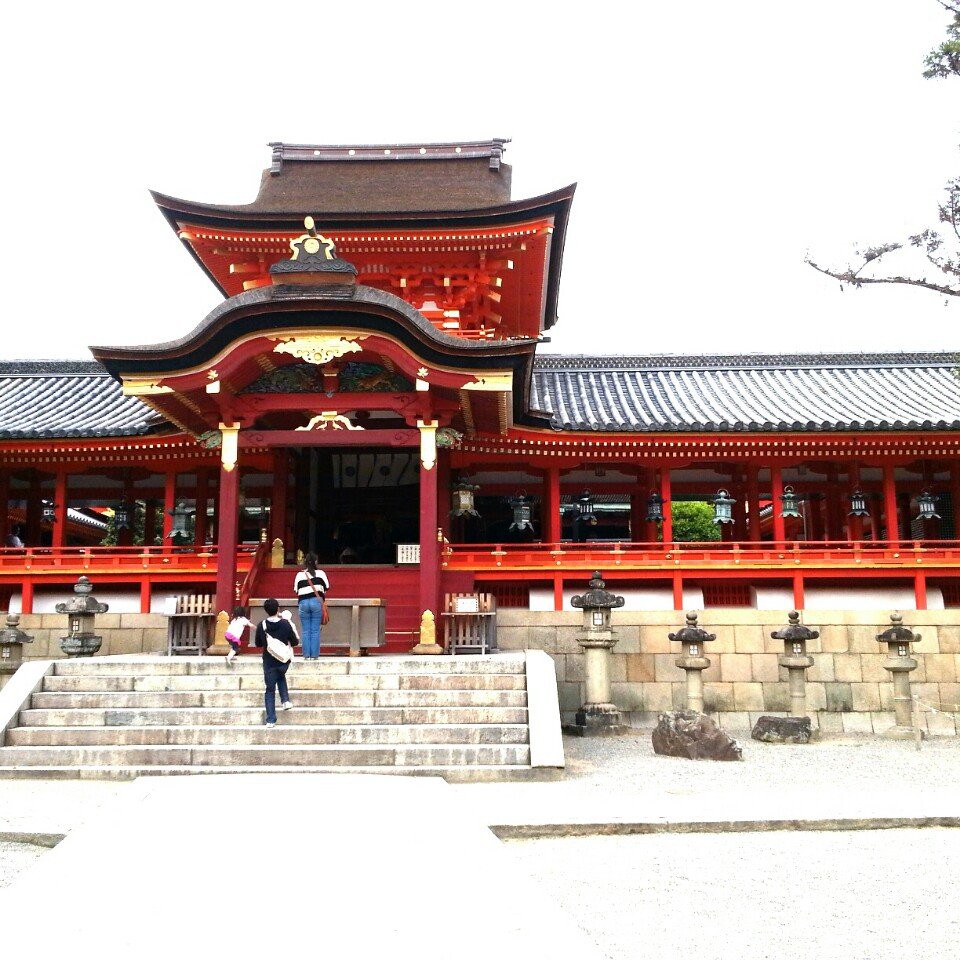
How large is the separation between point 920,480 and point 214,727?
50.7 ft

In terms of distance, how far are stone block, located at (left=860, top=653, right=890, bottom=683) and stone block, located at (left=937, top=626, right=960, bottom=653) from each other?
1.14m

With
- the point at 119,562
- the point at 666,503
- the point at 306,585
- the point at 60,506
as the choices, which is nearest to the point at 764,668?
the point at 666,503

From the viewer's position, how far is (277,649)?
10438 millimetres

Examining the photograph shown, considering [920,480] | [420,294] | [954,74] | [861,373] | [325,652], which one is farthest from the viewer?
[861,373]

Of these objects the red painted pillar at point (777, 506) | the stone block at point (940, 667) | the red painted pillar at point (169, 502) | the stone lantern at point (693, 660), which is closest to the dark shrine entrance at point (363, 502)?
the red painted pillar at point (169, 502)

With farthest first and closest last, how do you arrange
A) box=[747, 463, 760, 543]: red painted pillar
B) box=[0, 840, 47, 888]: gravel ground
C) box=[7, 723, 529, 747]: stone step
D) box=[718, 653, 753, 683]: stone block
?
box=[747, 463, 760, 543]: red painted pillar, box=[718, 653, 753, 683]: stone block, box=[7, 723, 529, 747]: stone step, box=[0, 840, 47, 888]: gravel ground

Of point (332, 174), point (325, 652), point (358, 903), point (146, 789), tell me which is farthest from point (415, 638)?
point (332, 174)

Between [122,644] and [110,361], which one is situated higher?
[110,361]

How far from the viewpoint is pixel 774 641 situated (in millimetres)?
15344

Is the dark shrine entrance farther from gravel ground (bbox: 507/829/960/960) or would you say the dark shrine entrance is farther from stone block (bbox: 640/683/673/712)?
gravel ground (bbox: 507/829/960/960)

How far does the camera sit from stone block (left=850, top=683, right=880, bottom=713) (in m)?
15.0

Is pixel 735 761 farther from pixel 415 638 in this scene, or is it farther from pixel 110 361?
pixel 110 361

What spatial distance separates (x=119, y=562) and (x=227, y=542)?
3.57 meters

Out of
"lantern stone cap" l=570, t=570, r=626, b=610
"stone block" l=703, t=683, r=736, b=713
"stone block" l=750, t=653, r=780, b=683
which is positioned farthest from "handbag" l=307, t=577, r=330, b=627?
"stone block" l=750, t=653, r=780, b=683
